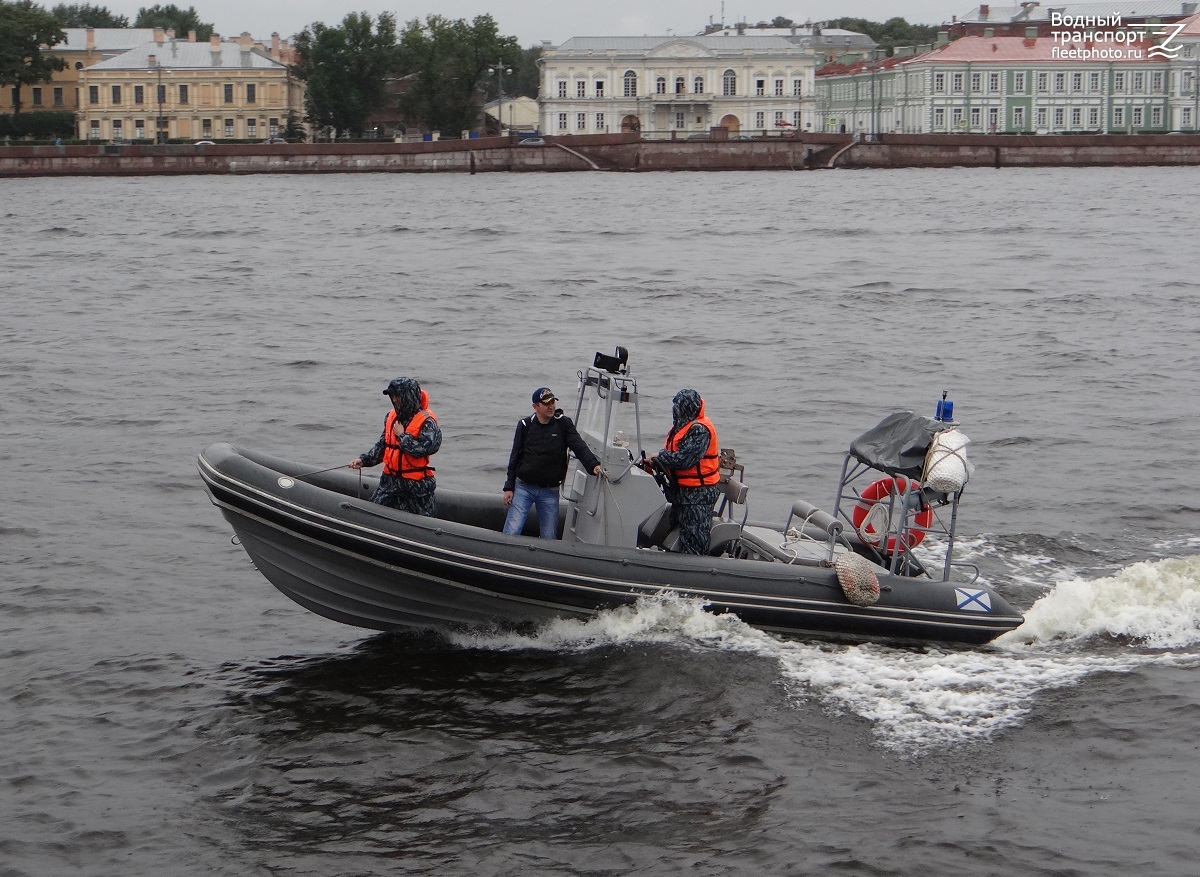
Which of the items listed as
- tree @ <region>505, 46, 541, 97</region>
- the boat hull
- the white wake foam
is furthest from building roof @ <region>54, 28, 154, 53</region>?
the white wake foam

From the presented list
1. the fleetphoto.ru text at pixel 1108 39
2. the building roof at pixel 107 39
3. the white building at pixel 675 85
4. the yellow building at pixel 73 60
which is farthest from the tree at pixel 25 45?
the fleetphoto.ru text at pixel 1108 39

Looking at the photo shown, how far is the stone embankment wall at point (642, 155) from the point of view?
8312 centimetres

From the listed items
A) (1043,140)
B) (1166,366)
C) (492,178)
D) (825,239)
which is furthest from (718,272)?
(1043,140)

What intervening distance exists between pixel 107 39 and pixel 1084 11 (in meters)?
77.5

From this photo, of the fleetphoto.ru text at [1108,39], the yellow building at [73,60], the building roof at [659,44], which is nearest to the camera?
the fleetphoto.ru text at [1108,39]

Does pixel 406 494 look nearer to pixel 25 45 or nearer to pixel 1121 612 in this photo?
pixel 1121 612

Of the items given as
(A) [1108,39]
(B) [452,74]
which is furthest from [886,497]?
(A) [1108,39]

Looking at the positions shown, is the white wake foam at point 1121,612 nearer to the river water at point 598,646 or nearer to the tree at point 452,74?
the river water at point 598,646

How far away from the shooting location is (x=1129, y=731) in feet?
32.1

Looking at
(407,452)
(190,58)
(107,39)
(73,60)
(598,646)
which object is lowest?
(598,646)

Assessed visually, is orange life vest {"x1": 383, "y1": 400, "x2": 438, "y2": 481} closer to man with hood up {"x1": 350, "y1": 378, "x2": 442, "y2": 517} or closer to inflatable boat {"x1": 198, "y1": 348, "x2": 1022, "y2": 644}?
man with hood up {"x1": 350, "y1": 378, "x2": 442, "y2": 517}

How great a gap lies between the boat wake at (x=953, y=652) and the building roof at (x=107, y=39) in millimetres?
115850

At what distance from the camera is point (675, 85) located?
111000 mm

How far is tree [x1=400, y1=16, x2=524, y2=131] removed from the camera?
106 meters
